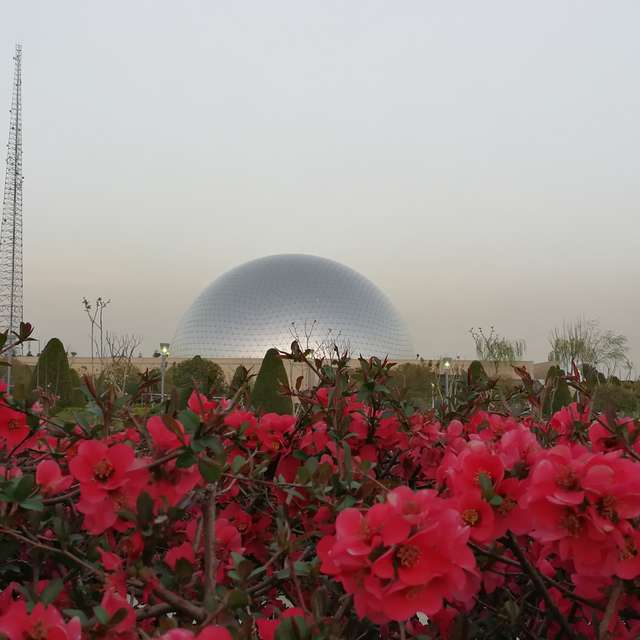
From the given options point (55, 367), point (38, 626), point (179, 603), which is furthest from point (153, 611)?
point (55, 367)

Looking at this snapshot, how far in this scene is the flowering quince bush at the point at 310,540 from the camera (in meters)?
0.83

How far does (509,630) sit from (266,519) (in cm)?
72

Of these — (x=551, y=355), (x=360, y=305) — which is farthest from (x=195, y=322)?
(x=551, y=355)

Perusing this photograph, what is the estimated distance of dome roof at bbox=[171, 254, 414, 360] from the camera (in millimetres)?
43375

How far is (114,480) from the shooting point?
3.60ft

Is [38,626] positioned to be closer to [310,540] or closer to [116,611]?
[116,611]

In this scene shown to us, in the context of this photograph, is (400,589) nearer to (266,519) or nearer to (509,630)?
(509,630)

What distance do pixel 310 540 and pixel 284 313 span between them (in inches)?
1666

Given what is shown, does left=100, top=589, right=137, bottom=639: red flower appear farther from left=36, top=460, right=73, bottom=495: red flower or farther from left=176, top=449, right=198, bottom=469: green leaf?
left=36, top=460, right=73, bottom=495: red flower

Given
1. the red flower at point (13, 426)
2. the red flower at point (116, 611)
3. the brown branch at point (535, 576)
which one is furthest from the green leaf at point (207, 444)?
the red flower at point (13, 426)

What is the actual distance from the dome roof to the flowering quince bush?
40055mm

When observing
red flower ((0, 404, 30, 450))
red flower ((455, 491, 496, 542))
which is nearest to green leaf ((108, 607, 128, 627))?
red flower ((455, 491, 496, 542))

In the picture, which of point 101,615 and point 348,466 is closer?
point 101,615

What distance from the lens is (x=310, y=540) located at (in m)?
1.62
